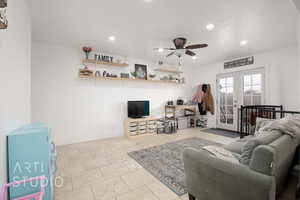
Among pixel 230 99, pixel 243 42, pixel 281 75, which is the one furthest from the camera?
pixel 230 99

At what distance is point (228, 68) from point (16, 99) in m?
5.57

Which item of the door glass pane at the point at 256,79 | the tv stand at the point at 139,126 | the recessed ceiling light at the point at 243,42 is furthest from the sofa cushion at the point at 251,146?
the door glass pane at the point at 256,79

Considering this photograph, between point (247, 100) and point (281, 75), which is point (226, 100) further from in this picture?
point (281, 75)

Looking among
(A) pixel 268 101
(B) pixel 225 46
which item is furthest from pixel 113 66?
(A) pixel 268 101

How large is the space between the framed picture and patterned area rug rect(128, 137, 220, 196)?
2390 mm

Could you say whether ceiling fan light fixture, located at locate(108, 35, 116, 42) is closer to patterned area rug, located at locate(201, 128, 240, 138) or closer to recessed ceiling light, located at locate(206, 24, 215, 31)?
recessed ceiling light, located at locate(206, 24, 215, 31)

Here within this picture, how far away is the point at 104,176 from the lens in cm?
220

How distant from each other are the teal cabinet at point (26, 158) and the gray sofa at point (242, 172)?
1.51 m

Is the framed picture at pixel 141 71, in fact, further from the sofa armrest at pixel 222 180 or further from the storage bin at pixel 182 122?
the sofa armrest at pixel 222 180

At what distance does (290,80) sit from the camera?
3.73m

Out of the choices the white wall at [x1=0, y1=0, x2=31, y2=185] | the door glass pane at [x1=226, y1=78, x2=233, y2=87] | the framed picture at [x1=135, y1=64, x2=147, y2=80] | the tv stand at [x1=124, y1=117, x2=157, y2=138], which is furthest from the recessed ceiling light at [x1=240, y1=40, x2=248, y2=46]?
the white wall at [x1=0, y1=0, x2=31, y2=185]

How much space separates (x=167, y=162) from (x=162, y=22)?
101 inches

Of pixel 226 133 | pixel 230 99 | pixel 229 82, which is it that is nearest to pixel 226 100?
pixel 230 99

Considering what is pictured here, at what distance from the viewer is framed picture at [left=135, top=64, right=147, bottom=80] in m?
4.72
